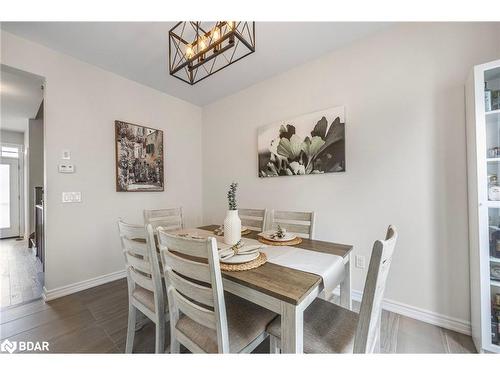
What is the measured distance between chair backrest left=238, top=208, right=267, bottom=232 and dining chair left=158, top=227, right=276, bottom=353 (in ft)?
2.80

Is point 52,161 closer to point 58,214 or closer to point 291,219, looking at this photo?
point 58,214

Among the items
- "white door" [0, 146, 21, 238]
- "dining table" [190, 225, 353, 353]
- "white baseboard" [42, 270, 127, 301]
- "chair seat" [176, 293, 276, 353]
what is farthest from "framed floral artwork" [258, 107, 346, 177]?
"white door" [0, 146, 21, 238]

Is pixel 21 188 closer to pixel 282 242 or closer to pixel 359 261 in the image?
pixel 282 242

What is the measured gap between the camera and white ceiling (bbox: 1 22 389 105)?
5.78ft

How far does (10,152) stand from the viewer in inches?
181

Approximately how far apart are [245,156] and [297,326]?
90.9 inches

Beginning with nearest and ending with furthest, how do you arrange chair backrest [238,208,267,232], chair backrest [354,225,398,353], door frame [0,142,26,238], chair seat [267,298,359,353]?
chair backrest [354,225,398,353]
chair seat [267,298,359,353]
chair backrest [238,208,267,232]
door frame [0,142,26,238]

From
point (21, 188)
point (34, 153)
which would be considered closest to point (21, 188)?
point (21, 188)

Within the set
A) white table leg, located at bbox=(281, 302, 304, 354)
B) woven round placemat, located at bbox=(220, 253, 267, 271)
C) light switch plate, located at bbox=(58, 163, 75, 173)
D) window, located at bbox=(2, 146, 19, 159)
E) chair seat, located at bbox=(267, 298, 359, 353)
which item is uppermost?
window, located at bbox=(2, 146, 19, 159)

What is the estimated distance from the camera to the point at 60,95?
6.85 feet

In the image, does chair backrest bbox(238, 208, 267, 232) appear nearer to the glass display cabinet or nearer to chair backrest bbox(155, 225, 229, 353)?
chair backrest bbox(155, 225, 229, 353)

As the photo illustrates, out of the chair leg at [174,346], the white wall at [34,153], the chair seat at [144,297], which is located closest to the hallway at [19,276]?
the white wall at [34,153]
